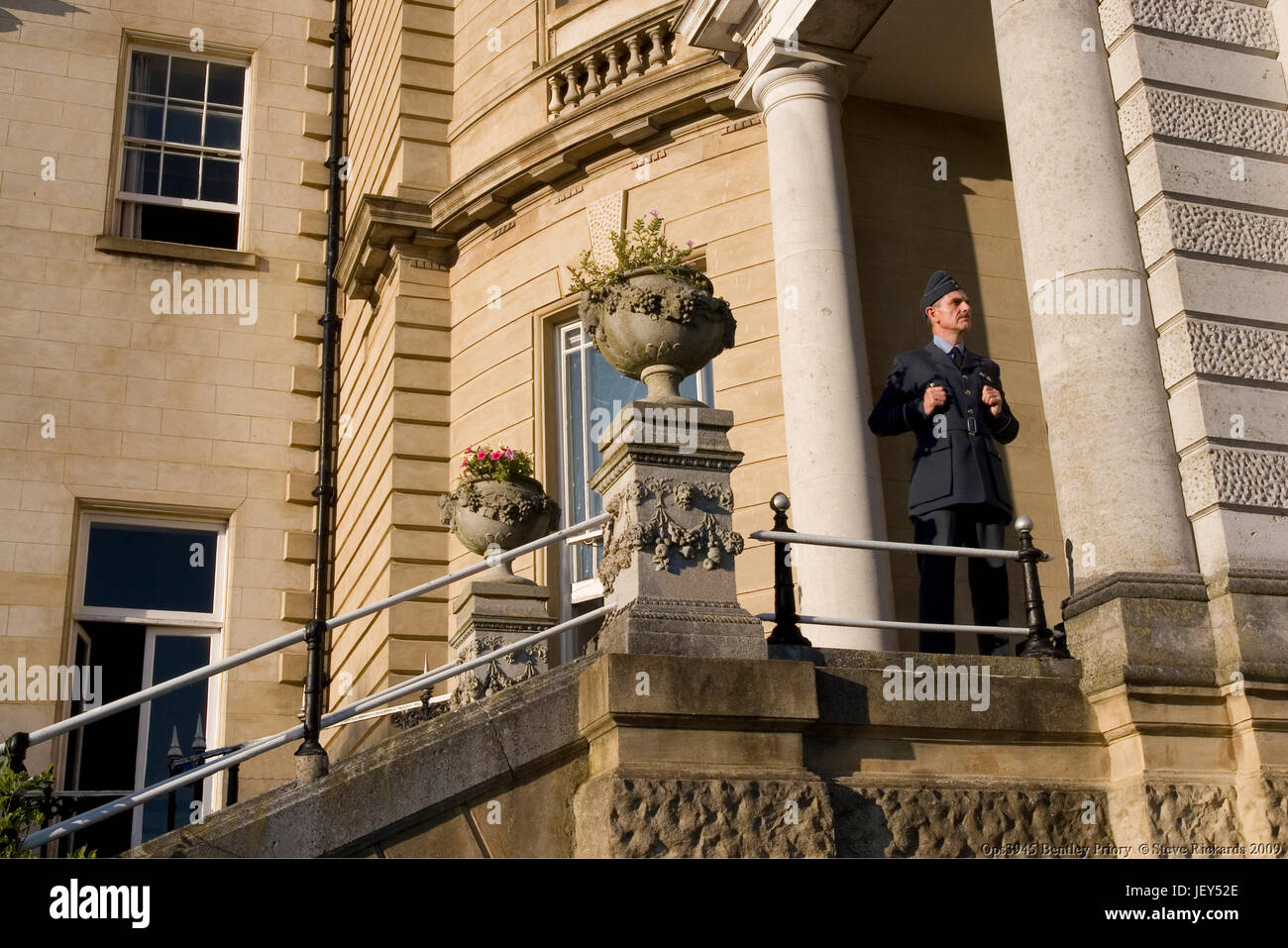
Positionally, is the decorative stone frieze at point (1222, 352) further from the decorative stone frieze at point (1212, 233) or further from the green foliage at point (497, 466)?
the green foliage at point (497, 466)

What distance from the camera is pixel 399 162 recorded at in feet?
52.0

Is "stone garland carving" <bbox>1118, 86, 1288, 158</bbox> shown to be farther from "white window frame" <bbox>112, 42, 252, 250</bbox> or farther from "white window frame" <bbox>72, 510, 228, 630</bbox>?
"white window frame" <bbox>112, 42, 252, 250</bbox>

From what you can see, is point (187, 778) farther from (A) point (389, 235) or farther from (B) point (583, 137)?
(A) point (389, 235)

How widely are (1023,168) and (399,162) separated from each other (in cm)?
877

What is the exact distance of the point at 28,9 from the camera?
18.1m

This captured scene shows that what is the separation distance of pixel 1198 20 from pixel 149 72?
13973mm

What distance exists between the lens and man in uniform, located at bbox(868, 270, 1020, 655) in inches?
332

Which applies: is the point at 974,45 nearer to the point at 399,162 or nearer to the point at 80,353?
the point at 399,162

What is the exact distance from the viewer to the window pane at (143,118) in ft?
60.0

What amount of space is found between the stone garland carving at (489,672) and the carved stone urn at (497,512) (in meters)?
0.61

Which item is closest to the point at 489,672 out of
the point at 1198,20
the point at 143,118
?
the point at 1198,20

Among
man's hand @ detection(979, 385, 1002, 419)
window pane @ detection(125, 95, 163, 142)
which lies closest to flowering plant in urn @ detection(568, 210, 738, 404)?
man's hand @ detection(979, 385, 1002, 419)
